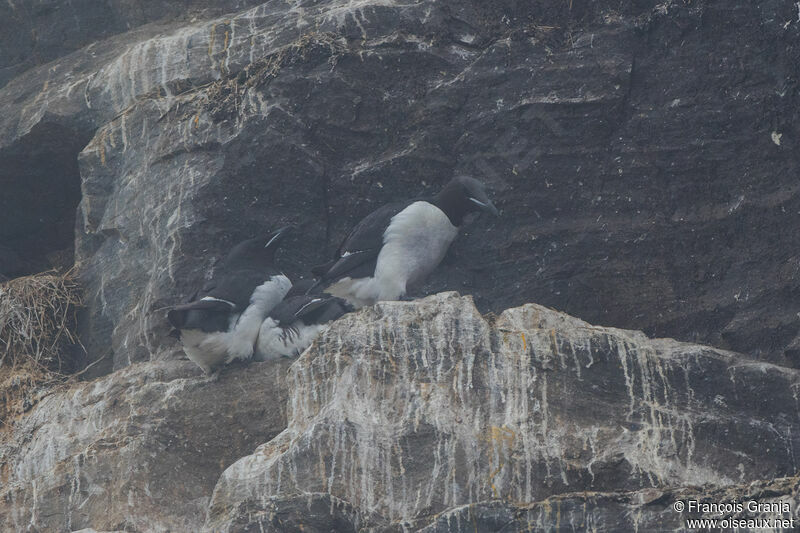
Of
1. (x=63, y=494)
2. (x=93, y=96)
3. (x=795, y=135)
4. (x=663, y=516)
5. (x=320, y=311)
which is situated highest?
(x=93, y=96)

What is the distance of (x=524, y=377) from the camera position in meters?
5.91

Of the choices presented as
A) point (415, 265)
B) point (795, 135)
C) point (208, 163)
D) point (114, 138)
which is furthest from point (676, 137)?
point (114, 138)

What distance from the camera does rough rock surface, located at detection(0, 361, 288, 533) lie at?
253 inches

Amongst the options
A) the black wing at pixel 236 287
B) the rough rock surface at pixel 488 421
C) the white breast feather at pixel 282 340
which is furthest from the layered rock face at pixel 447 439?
the black wing at pixel 236 287

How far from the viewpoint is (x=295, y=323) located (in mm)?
7273

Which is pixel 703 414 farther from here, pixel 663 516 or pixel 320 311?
pixel 320 311

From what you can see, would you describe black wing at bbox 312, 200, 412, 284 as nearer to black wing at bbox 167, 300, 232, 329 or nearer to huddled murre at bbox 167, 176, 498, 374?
huddled murre at bbox 167, 176, 498, 374

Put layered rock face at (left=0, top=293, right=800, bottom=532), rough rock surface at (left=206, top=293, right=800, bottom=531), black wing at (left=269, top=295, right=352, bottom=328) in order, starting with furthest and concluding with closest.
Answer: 1. black wing at (left=269, top=295, right=352, bottom=328)
2. rough rock surface at (left=206, top=293, right=800, bottom=531)
3. layered rock face at (left=0, top=293, right=800, bottom=532)

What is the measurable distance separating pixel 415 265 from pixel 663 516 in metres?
3.22

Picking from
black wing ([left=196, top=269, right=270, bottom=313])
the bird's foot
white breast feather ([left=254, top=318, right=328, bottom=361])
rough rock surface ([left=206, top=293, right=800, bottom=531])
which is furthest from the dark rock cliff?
black wing ([left=196, top=269, right=270, bottom=313])

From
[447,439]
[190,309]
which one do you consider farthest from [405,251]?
[447,439]

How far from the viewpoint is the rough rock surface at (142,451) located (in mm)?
6438

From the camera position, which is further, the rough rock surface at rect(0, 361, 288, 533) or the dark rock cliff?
the rough rock surface at rect(0, 361, 288, 533)

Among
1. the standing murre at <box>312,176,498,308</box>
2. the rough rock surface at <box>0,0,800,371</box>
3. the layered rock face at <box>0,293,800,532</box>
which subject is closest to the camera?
the layered rock face at <box>0,293,800,532</box>
